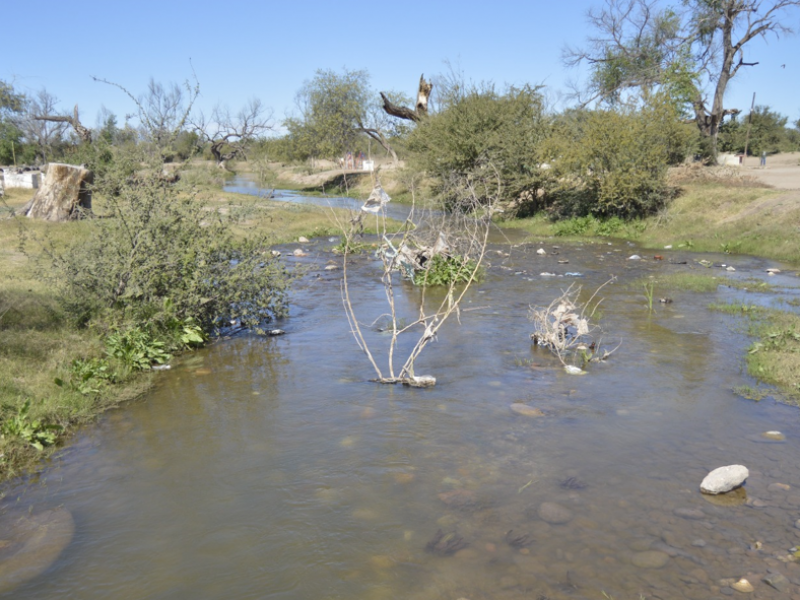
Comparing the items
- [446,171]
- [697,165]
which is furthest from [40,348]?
[697,165]

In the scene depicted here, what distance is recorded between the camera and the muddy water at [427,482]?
3.46 metres

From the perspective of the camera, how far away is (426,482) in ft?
14.7

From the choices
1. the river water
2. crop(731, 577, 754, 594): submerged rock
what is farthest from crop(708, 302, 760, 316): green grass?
crop(731, 577, 754, 594): submerged rock

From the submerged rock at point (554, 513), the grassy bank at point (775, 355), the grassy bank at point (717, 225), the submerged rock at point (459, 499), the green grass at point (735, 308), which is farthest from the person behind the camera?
the grassy bank at point (717, 225)

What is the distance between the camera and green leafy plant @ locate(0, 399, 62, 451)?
4.84m

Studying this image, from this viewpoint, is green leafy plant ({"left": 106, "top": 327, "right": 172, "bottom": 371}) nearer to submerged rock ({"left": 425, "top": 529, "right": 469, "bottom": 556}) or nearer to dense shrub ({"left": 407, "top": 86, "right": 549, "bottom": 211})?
submerged rock ({"left": 425, "top": 529, "right": 469, "bottom": 556})

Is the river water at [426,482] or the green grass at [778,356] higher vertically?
the green grass at [778,356]

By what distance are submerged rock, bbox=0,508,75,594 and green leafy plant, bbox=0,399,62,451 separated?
3.36 feet

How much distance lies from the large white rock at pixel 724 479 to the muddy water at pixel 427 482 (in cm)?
12

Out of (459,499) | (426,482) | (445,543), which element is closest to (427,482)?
(426,482)

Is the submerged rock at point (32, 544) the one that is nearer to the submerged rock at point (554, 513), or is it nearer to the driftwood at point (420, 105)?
the submerged rock at point (554, 513)

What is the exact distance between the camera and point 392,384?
632cm

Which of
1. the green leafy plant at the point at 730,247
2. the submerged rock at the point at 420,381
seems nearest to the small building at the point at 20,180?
the submerged rock at the point at 420,381

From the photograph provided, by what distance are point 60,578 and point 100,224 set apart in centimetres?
490
